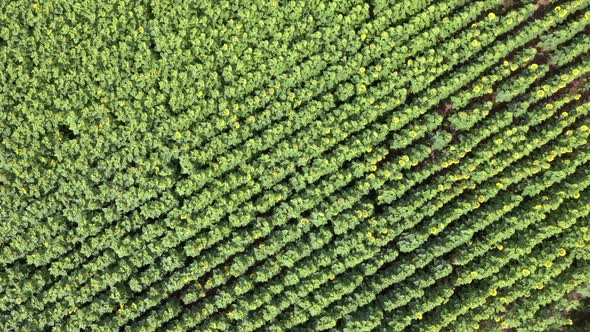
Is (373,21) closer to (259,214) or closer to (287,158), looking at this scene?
(287,158)

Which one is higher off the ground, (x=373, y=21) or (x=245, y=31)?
(x=245, y=31)

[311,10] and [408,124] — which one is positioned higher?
[311,10]

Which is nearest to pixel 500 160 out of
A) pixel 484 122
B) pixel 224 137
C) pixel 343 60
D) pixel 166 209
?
pixel 484 122

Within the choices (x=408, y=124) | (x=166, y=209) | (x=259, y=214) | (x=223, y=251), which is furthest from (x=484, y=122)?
(x=166, y=209)

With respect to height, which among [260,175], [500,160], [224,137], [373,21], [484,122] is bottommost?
[500,160]

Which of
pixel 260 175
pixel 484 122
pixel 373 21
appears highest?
pixel 373 21

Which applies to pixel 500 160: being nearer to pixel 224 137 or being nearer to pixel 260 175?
pixel 260 175
